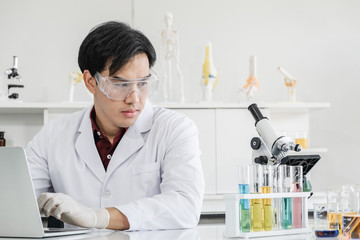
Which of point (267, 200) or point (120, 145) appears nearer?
point (267, 200)

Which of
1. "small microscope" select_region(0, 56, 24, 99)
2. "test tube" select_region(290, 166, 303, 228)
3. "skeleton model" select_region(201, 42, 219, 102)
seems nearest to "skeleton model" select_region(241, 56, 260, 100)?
"skeleton model" select_region(201, 42, 219, 102)

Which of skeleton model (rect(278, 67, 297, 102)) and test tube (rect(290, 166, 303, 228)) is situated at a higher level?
skeleton model (rect(278, 67, 297, 102))

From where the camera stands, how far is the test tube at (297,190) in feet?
5.51

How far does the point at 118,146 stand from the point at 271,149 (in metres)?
0.75

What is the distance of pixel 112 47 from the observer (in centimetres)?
221

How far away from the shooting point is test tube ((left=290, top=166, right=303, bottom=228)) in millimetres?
1679

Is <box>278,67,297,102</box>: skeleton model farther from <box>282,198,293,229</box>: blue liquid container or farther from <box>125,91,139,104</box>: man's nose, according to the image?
<box>282,198,293,229</box>: blue liquid container

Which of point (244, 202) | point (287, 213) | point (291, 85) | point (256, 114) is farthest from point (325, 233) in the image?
point (291, 85)

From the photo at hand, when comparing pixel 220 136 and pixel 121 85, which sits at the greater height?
pixel 121 85

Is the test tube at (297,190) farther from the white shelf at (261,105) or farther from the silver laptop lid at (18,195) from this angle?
the white shelf at (261,105)

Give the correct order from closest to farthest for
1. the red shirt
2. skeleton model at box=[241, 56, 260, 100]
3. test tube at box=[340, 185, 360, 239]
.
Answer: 1. test tube at box=[340, 185, 360, 239]
2. the red shirt
3. skeleton model at box=[241, 56, 260, 100]

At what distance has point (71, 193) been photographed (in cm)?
226

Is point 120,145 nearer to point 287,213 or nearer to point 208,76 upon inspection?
point 287,213

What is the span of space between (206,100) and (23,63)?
1.33 metres
